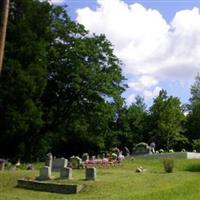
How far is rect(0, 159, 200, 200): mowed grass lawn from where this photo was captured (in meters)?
20.2

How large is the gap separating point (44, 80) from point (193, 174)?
57.0 feet

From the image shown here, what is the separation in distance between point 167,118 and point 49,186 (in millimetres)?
44411

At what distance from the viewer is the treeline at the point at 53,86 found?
128 feet

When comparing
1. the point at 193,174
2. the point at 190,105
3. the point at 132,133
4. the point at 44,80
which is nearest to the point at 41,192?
the point at 193,174

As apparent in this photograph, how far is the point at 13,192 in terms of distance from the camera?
2316 cm

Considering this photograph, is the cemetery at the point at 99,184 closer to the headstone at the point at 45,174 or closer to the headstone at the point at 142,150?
the headstone at the point at 45,174

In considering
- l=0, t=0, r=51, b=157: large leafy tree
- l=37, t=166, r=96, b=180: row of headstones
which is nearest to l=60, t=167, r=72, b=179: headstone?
l=37, t=166, r=96, b=180: row of headstones

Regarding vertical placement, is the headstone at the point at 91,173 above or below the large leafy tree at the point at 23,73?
below

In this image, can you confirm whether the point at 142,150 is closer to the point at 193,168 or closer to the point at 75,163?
the point at 193,168

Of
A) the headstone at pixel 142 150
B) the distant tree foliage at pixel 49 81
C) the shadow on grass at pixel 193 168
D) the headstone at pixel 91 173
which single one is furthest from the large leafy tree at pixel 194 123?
the headstone at pixel 91 173

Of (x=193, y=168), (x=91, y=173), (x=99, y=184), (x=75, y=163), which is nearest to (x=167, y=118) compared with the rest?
(x=193, y=168)

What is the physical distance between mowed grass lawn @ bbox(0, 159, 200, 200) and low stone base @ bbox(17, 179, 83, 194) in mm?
319

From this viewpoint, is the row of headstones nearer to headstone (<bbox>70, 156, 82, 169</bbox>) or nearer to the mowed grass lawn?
the mowed grass lawn

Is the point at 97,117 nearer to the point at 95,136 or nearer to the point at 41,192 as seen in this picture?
the point at 95,136
